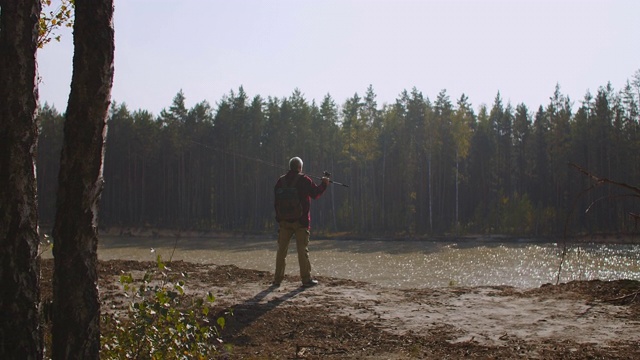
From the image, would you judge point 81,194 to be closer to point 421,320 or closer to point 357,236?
point 421,320

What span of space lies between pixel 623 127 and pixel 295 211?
51.8 metres

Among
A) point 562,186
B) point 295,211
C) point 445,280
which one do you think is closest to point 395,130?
point 562,186

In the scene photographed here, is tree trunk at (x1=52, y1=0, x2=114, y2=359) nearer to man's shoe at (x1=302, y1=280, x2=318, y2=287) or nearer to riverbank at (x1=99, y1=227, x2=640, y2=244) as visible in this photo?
man's shoe at (x1=302, y1=280, x2=318, y2=287)

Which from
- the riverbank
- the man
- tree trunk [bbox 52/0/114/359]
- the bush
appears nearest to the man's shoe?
the man

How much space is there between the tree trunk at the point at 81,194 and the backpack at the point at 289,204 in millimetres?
6378

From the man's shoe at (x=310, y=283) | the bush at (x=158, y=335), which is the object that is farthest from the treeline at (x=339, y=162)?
the bush at (x=158, y=335)

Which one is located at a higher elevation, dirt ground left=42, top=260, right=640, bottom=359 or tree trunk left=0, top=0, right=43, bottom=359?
tree trunk left=0, top=0, right=43, bottom=359

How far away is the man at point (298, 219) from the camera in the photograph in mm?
10508

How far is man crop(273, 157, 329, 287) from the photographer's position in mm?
10508

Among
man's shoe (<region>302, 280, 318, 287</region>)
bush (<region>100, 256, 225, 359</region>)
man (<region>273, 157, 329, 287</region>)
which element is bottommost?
man's shoe (<region>302, 280, 318, 287</region>)

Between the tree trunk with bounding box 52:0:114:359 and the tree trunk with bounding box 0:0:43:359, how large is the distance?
0.54ft

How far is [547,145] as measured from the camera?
59.5 meters

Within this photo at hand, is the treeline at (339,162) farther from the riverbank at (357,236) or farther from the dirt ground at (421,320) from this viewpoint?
the dirt ground at (421,320)

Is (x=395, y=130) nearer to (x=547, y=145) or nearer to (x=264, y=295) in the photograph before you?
(x=547, y=145)
